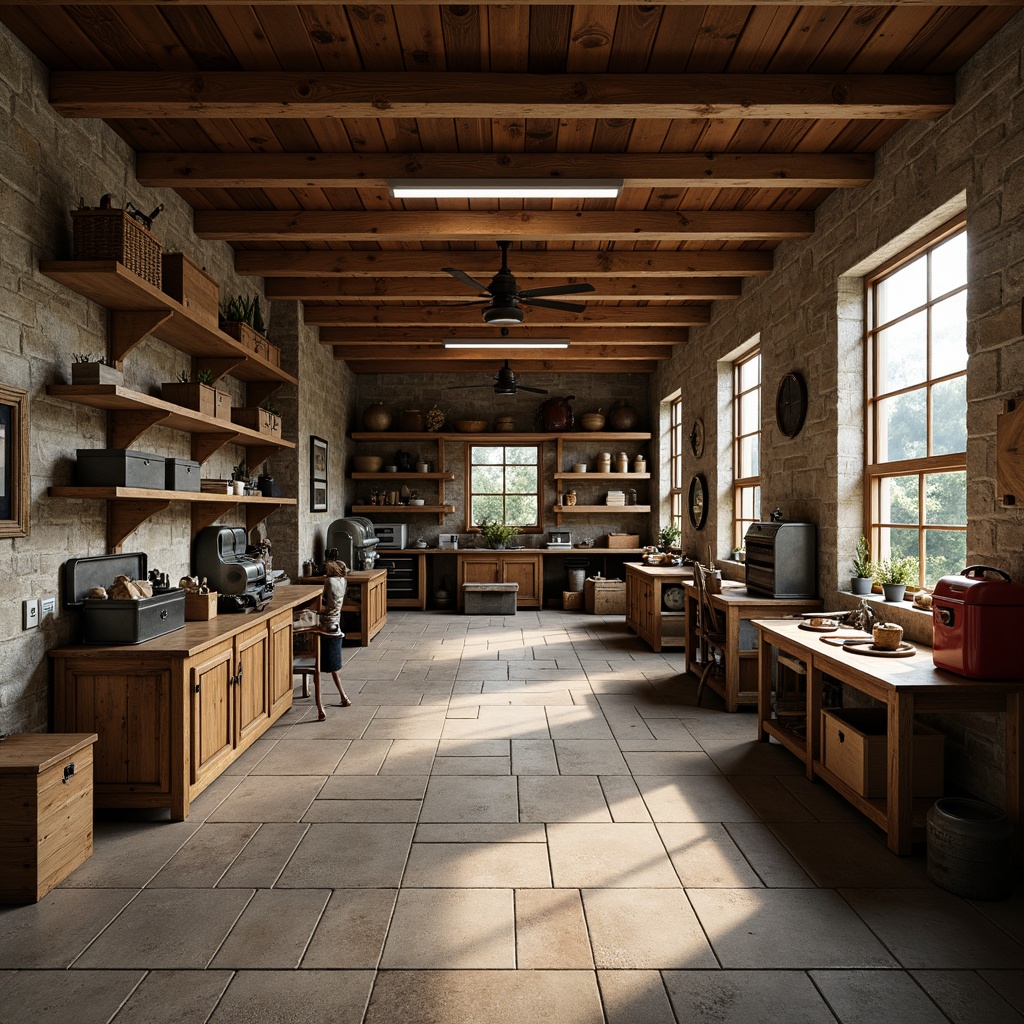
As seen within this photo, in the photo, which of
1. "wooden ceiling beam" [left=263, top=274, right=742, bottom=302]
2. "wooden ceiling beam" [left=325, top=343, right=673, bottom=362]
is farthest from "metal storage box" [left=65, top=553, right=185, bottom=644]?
"wooden ceiling beam" [left=325, top=343, right=673, bottom=362]

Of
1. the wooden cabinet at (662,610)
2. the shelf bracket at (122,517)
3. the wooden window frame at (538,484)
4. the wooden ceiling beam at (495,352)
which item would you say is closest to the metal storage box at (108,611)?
the shelf bracket at (122,517)

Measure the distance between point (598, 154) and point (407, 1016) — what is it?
13.9ft

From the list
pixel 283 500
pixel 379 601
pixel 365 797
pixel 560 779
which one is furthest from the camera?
pixel 379 601

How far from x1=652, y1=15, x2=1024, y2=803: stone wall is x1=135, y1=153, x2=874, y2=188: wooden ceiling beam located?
0.38 meters

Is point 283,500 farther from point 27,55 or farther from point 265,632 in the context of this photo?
point 27,55

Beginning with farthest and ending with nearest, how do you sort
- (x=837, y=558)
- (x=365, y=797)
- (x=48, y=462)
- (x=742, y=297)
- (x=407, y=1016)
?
(x=742, y=297), (x=837, y=558), (x=365, y=797), (x=48, y=462), (x=407, y=1016)

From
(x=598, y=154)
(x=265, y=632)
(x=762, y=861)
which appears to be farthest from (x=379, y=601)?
(x=762, y=861)

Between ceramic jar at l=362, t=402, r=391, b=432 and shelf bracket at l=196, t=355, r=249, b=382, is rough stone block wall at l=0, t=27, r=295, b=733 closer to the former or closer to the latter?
shelf bracket at l=196, t=355, r=249, b=382

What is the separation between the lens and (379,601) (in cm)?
823

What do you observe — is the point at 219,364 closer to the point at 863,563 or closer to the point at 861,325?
the point at 861,325

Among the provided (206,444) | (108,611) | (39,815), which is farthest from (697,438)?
(39,815)

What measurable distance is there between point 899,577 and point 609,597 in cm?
575

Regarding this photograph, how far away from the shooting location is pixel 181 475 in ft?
13.3

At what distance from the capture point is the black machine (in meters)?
4.53
